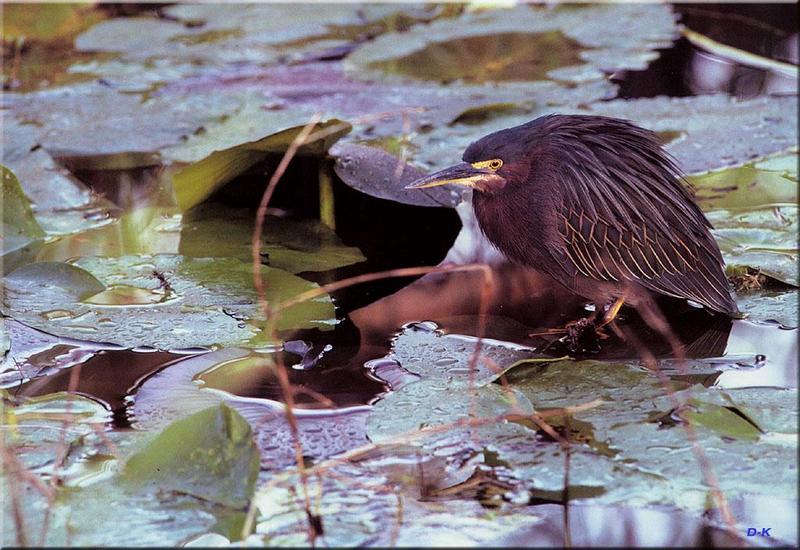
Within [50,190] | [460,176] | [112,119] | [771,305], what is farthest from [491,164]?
[112,119]

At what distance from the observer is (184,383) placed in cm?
320

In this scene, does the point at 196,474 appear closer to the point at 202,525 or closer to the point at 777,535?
the point at 202,525

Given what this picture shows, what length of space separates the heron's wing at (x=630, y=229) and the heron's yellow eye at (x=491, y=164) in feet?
0.74

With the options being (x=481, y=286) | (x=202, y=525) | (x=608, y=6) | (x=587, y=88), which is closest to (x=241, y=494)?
(x=202, y=525)

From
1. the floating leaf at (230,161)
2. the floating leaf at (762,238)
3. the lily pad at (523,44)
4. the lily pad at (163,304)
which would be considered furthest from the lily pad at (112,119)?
the floating leaf at (762,238)

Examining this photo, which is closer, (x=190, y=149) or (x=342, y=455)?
(x=342, y=455)

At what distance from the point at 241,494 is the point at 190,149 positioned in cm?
301

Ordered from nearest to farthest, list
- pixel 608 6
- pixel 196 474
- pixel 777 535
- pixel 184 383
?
pixel 777 535, pixel 196 474, pixel 184 383, pixel 608 6

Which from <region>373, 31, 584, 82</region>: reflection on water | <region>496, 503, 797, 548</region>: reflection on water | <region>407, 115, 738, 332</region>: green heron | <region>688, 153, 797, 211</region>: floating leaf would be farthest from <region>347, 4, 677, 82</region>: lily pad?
<region>496, 503, 797, 548</region>: reflection on water

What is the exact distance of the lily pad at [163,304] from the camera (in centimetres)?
343

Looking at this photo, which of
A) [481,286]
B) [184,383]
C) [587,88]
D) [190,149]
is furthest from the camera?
[587,88]

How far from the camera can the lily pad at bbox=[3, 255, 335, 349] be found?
3.43 meters

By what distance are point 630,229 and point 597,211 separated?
132 mm

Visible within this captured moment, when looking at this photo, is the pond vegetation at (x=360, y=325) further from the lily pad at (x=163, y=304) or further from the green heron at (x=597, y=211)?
the green heron at (x=597, y=211)
